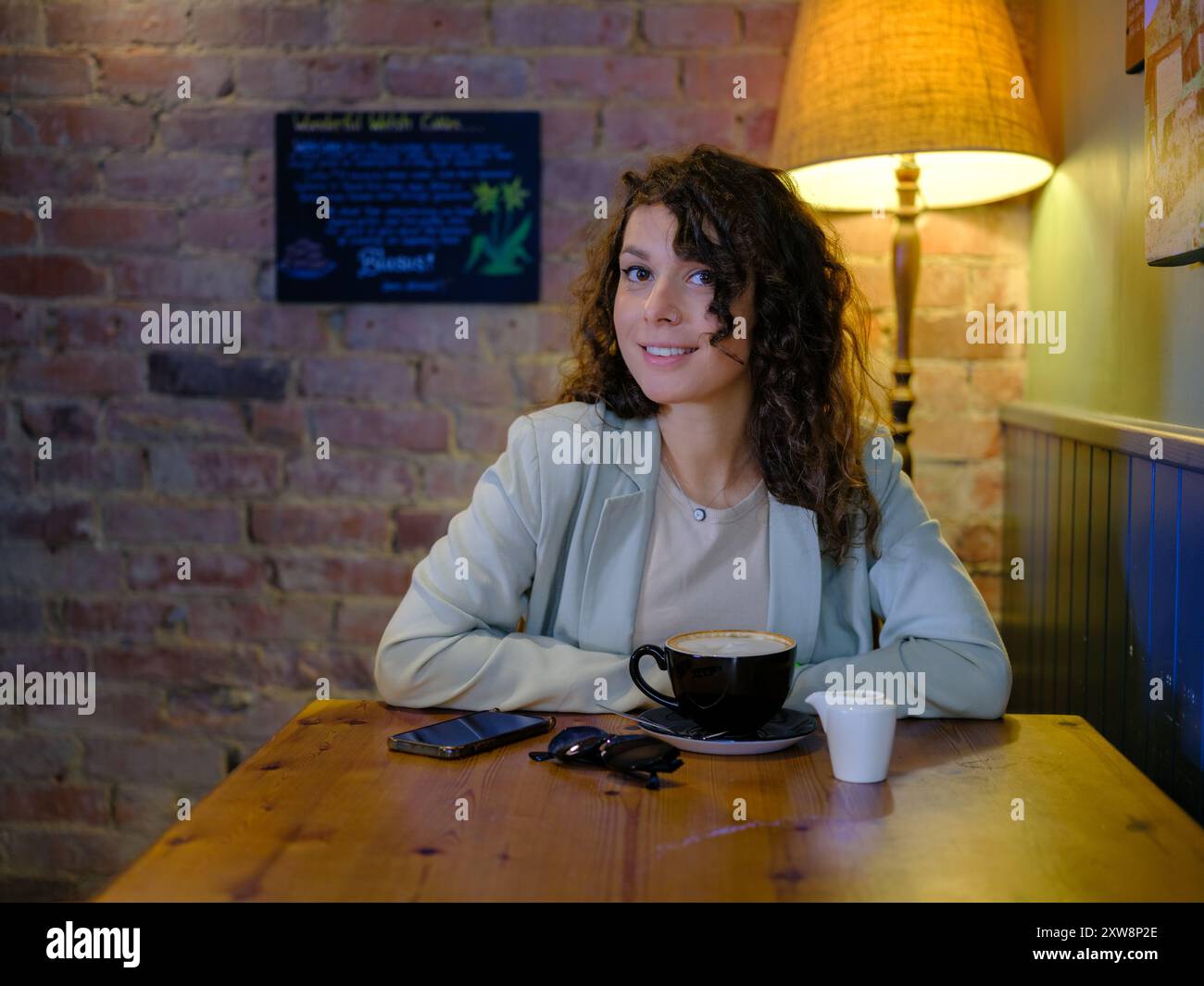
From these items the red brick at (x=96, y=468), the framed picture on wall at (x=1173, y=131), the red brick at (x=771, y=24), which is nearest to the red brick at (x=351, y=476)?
the red brick at (x=96, y=468)

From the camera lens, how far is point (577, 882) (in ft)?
2.74

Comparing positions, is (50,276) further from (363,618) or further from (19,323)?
(363,618)

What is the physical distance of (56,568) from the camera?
2463 mm

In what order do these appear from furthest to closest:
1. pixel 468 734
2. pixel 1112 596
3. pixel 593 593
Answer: pixel 1112 596 → pixel 593 593 → pixel 468 734

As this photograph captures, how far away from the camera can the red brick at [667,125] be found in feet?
7.65

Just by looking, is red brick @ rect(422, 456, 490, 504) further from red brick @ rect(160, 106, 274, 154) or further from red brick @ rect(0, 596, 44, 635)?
red brick @ rect(0, 596, 44, 635)

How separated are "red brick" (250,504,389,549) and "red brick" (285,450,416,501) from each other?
0.03 m

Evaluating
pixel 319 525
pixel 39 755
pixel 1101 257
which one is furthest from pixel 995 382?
pixel 39 755

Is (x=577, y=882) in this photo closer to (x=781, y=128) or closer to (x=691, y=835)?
(x=691, y=835)

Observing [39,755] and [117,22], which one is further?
[39,755]

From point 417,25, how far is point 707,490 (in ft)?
4.17

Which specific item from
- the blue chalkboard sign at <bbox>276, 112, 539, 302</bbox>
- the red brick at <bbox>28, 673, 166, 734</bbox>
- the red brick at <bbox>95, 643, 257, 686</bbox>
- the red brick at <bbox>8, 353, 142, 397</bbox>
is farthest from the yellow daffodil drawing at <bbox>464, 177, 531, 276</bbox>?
the red brick at <bbox>28, 673, 166, 734</bbox>

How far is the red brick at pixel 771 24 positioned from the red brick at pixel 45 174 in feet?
4.47
